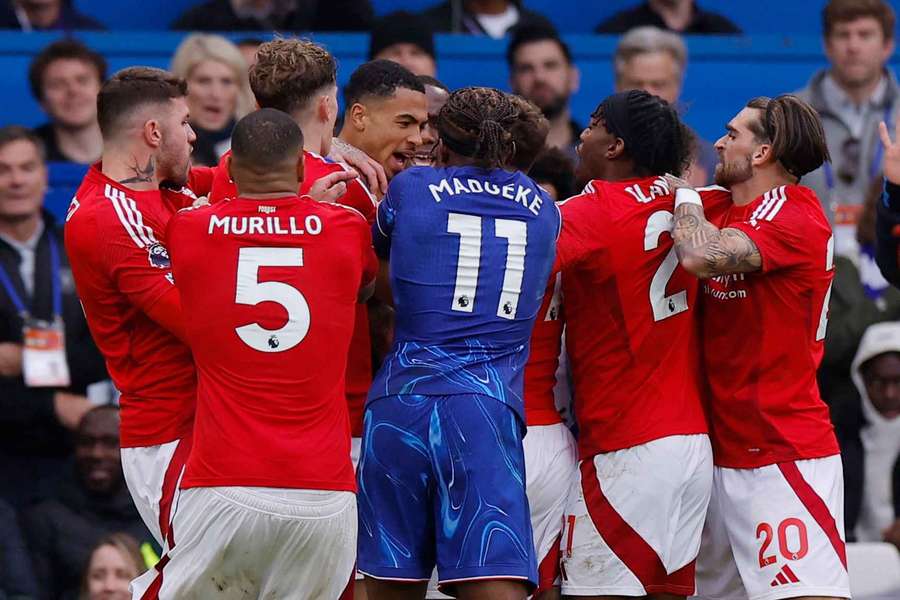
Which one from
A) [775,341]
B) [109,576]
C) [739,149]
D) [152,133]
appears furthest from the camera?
[109,576]

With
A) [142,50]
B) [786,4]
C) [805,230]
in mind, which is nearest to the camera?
[805,230]

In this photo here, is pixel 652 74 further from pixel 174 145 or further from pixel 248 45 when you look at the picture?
pixel 174 145

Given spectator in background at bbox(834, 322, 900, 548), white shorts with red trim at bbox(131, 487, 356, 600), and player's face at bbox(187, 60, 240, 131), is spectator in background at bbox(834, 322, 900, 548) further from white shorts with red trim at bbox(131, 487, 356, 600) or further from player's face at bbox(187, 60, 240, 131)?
white shorts with red trim at bbox(131, 487, 356, 600)

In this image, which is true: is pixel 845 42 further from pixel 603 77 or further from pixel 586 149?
pixel 586 149

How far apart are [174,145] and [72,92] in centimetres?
387

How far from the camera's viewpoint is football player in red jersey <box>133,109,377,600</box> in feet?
17.4

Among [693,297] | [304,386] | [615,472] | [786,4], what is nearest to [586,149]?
[693,297]

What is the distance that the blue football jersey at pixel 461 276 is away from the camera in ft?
18.5

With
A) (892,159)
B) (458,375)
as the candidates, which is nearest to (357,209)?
(458,375)

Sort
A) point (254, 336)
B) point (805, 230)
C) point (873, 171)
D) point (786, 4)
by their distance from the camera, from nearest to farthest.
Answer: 1. point (254, 336)
2. point (805, 230)
3. point (873, 171)
4. point (786, 4)

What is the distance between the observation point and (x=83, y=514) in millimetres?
8266

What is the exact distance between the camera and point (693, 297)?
20.4 ft

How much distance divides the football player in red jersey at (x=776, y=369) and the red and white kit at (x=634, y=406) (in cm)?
12

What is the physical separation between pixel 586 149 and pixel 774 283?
0.85 meters
